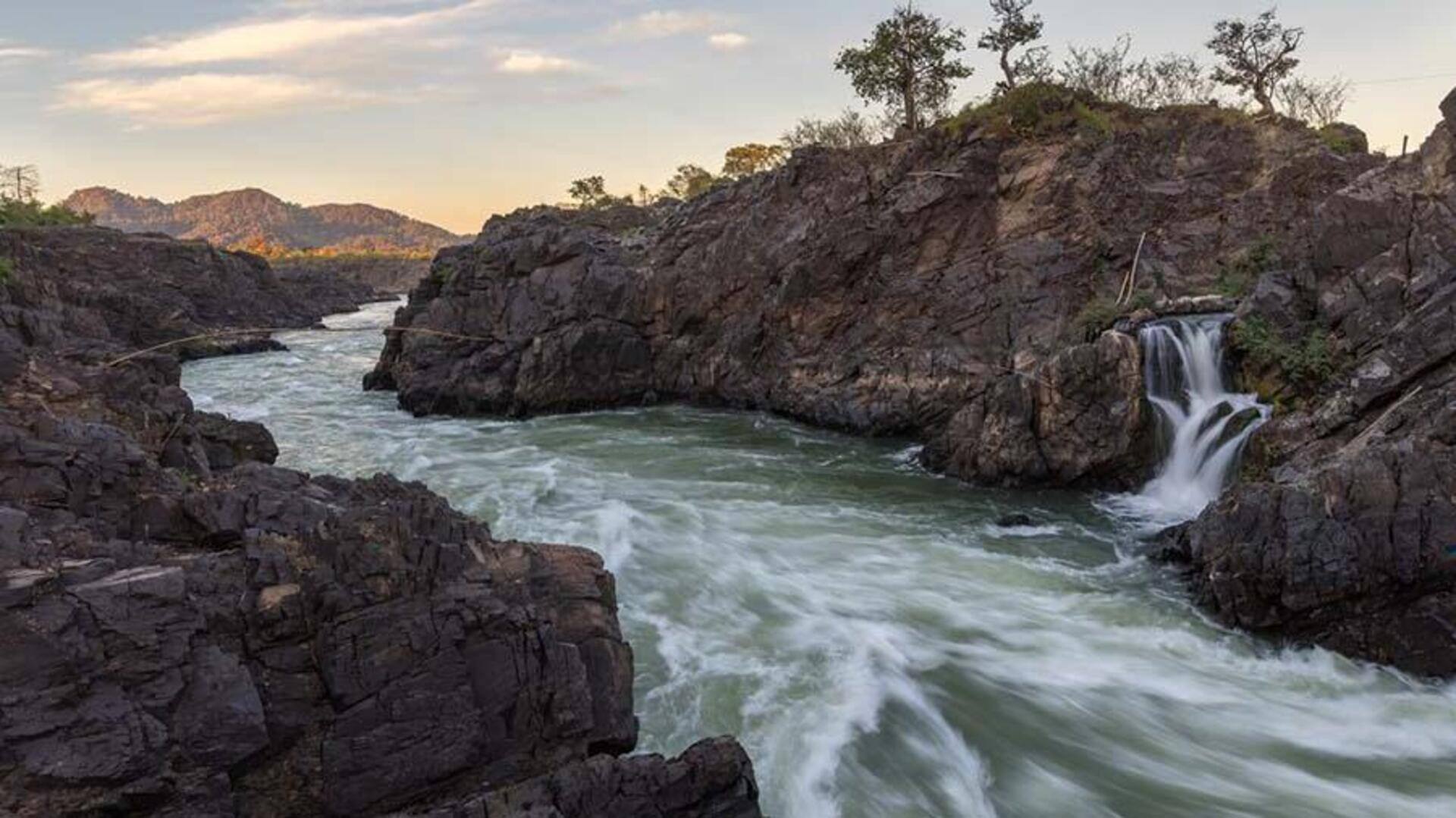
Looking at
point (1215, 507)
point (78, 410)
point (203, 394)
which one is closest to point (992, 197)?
→ point (1215, 507)

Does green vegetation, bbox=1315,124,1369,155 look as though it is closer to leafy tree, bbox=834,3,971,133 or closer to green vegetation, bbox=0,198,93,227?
leafy tree, bbox=834,3,971,133

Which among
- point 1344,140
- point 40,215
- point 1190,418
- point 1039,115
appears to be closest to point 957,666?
point 1190,418

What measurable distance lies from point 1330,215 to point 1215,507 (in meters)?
8.30

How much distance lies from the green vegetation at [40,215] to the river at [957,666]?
53569 millimetres

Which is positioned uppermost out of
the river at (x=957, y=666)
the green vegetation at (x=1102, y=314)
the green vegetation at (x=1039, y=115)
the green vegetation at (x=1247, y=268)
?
the green vegetation at (x=1039, y=115)

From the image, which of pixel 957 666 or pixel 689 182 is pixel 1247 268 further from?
pixel 689 182

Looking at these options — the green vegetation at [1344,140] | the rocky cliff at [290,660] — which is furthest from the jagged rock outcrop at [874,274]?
the rocky cliff at [290,660]

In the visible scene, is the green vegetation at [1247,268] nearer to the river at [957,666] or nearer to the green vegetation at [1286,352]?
the green vegetation at [1286,352]

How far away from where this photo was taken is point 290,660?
5949 millimetres

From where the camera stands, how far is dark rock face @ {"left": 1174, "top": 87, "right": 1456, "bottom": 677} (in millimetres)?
9516

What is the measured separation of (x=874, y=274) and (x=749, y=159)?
29636mm

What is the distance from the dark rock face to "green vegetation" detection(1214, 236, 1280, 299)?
161 inches

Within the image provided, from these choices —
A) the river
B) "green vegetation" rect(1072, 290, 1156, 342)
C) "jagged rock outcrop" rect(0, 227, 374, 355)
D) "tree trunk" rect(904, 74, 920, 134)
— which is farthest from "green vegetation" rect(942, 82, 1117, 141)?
"jagged rock outcrop" rect(0, 227, 374, 355)

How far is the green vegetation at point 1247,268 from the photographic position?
1958 cm
